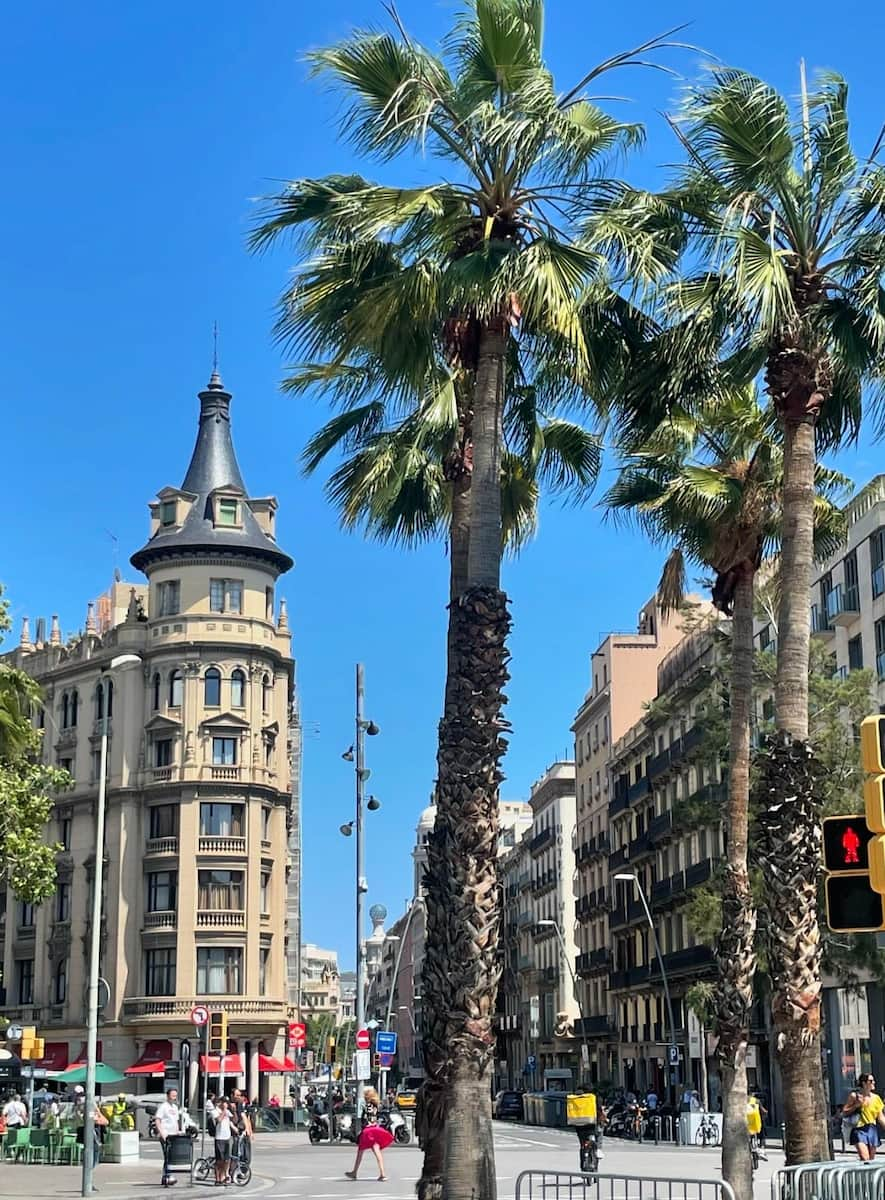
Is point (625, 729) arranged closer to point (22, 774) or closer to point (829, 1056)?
point (829, 1056)

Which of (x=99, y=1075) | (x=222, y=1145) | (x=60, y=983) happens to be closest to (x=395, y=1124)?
(x=99, y=1075)

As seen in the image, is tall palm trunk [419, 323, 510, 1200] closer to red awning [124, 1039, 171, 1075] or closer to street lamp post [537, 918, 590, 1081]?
red awning [124, 1039, 171, 1075]

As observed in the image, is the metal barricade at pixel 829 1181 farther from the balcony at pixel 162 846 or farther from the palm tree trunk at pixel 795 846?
the balcony at pixel 162 846

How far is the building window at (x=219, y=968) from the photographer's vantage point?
68625 millimetres

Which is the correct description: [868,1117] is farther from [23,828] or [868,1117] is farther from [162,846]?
[162,846]

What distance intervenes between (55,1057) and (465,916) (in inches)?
2491

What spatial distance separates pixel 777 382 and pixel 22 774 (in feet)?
83.0

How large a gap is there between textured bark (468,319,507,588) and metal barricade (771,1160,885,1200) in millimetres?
6333

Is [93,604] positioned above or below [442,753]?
above

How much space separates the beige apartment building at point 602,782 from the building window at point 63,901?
2874cm

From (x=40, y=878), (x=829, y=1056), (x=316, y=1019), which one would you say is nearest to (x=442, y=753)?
(x=40, y=878)

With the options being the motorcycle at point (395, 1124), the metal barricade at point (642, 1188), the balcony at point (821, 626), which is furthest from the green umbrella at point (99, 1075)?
the metal barricade at point (642, 1188)

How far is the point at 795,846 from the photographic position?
16953 mm

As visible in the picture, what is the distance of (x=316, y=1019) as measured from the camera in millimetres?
188625
